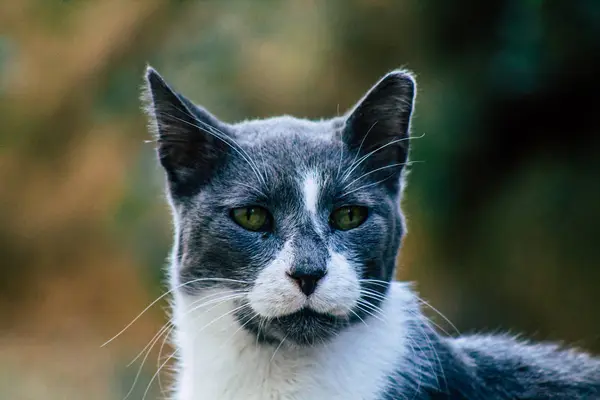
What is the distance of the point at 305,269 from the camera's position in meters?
1.94

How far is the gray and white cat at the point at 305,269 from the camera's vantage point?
2.05 meters

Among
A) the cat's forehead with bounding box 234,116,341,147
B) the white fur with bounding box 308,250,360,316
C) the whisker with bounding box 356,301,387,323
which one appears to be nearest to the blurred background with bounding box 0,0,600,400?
the cat's forehead with bounding box 234,116,341,147

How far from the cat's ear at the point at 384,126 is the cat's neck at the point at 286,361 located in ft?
1.35

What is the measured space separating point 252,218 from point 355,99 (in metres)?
2.48

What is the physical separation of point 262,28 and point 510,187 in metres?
1.62

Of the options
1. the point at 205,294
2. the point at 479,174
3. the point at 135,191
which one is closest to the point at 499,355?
the point at 205,294

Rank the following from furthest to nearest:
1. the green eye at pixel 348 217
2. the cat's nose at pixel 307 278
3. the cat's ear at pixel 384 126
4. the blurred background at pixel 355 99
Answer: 1. the blurred background at pixel 355 99
2. the cat's ear at pixel 384 126
3. the green eye at pixel 348 217
4. the cat's nose at pixel 307 278

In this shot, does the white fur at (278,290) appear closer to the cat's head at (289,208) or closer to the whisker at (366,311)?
the cat's head at (289,208)

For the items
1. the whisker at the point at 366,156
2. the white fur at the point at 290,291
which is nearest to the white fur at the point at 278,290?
the white fur at the point at 290,291

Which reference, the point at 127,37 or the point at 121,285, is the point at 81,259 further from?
the point at 127,37

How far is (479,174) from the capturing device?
14.0ft

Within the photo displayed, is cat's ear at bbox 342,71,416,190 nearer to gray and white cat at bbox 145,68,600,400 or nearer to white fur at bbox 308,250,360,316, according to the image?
gray and white cat at bbox 145,68,600,400

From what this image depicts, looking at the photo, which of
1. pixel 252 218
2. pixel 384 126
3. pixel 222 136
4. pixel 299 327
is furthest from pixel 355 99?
pixel 299 327

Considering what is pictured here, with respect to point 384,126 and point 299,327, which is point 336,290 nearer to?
point 299,327
